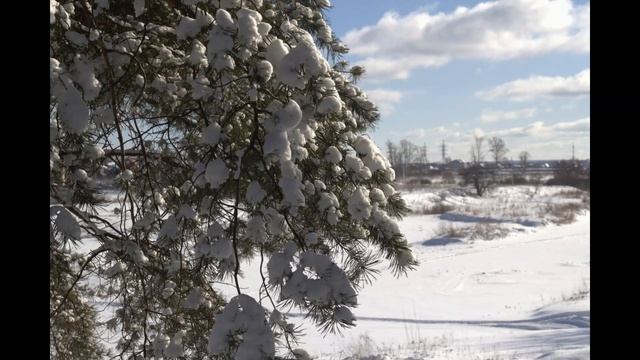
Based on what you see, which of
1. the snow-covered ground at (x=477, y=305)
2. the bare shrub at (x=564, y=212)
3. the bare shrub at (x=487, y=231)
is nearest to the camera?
the snow-covered ground at (x=477, y=305)

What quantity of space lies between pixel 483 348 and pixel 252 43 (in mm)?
6944

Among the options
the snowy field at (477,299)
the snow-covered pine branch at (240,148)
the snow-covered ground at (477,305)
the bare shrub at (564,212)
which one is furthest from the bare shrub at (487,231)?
the snow-covered pine branch at (240,148)

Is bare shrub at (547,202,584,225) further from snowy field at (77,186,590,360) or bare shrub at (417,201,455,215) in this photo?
bare shrub at (417,201,455,215)

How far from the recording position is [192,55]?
5.84 ft

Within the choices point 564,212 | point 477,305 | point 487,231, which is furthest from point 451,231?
point 477,305

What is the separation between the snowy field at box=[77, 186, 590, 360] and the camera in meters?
7.36

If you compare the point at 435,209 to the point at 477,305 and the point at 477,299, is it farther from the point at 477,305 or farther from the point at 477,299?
the point at 477,305

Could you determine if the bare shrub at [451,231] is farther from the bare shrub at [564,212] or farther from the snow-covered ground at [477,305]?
the bare shrub at [564,212]

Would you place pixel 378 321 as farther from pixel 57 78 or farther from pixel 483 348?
pixel 57 78

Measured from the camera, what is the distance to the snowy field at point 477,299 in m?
7.36

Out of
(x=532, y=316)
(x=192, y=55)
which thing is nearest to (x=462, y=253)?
(x=532, y=316)

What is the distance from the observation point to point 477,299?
1060 cm

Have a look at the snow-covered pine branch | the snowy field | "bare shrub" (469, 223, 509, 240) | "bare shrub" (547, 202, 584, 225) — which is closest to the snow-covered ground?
the snowy field
